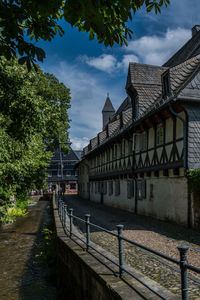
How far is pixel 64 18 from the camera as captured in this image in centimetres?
297

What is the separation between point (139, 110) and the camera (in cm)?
1781

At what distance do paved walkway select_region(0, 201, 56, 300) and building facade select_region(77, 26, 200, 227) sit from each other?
6.37 m

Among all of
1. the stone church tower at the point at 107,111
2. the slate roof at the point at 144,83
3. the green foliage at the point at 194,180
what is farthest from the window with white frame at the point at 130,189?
the stone church tower at the point at 107,111

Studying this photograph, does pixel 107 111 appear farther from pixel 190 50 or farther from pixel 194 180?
pixel 194 180

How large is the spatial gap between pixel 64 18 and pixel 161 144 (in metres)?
11.8

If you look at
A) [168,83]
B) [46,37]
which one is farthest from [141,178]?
[46,37]

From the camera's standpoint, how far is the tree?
287cm

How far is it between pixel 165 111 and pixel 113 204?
12425 mm

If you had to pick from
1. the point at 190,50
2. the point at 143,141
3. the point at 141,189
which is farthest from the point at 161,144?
the point at 190,50

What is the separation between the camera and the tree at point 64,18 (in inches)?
113

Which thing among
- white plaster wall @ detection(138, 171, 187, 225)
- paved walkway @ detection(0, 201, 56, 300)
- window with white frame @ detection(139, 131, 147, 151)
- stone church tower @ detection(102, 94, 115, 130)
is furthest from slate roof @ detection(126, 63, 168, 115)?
stone church tower @ detection(102, 94, 115, 130)

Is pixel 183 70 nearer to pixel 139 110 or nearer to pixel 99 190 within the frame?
pixel 139 110

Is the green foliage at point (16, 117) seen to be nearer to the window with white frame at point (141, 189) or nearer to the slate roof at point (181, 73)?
the slate roof at point (181, 73)

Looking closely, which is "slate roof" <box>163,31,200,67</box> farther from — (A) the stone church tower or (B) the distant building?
(B) the distant building
